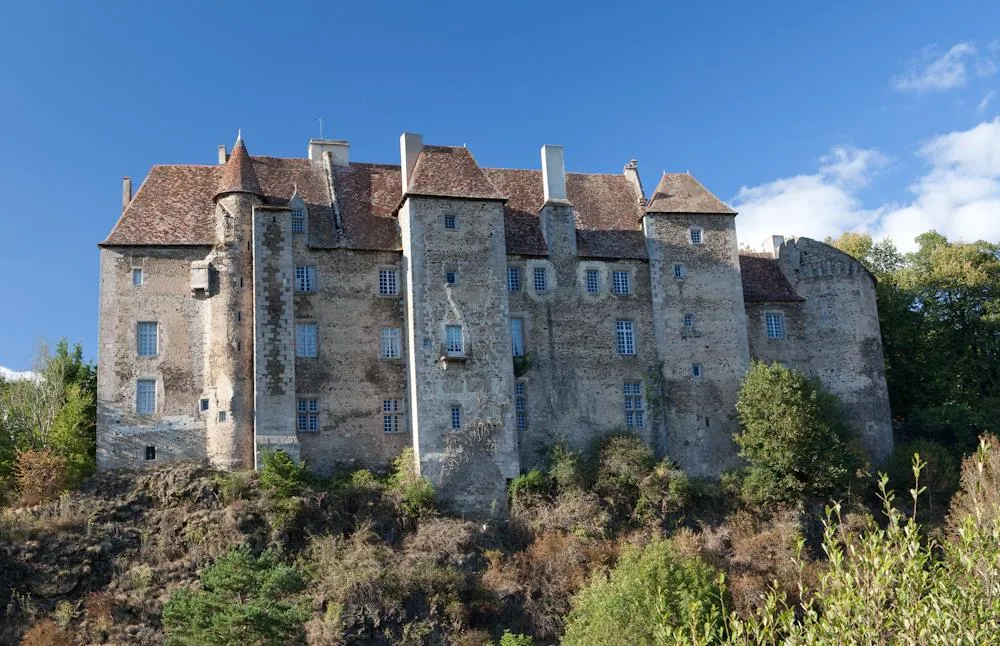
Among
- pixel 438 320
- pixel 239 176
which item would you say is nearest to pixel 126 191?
pixel 239 176

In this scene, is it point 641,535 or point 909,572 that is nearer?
point 909,572

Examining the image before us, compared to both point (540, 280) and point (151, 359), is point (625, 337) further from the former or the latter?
point (151, 359)

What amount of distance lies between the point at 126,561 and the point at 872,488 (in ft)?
88.8

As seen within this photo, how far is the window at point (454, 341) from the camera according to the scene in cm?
4234

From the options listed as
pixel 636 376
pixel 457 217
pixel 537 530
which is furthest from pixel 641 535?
pixel 457 217

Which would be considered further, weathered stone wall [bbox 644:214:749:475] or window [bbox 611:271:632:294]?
window [bbox 611:271:632:294]

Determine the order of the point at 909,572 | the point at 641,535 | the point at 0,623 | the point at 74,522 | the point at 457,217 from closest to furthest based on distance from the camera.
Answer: the point at 909,572 → the point at 0,623 → the point at 74,522 → the point at 641,535 → the point at 457,217

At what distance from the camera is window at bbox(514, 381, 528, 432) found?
4372 centimetres

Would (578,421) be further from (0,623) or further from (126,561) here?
(0,623)

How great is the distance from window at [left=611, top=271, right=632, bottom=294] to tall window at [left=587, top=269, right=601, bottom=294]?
1.98 feet

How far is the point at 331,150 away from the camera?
4744 centimetres

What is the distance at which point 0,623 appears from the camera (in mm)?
34875

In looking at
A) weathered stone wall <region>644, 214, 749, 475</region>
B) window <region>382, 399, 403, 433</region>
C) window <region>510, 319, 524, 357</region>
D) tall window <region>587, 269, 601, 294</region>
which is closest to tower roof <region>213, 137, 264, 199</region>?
window <region>382, 399, 403, 433</region>

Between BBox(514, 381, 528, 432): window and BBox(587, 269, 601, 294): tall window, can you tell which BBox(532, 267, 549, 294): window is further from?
BBox(514, 381, 528, 432): window
